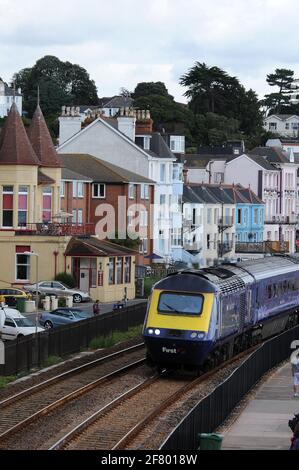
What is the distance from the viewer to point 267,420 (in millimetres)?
30875

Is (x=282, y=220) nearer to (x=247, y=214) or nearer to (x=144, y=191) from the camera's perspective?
(x=247, y=214)

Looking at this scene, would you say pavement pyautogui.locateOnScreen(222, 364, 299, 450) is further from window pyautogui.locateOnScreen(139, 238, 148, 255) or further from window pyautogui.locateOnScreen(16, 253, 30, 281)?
window pyautogui.locateOnScreen(139, 238, 148, 255)

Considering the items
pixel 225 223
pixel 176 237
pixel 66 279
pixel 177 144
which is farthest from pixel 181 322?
pixel 225 223

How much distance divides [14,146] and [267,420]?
4366cm

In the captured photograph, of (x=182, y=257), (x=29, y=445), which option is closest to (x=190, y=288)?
(x=29, y=445)

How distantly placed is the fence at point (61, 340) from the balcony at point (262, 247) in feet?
168

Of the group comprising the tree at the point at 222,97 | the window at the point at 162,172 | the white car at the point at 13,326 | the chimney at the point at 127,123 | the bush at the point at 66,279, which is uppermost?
the tree at the point at 222,97

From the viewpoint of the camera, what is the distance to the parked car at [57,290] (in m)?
67.5

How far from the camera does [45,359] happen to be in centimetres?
4369

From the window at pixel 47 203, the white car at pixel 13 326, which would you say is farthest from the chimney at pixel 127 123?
the white car at pixel 13 326

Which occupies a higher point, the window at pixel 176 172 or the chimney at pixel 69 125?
the chimney at pixel 69 125

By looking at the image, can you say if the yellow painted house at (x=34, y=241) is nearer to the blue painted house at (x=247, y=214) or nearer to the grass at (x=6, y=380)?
the grass at (x=6, y=380)

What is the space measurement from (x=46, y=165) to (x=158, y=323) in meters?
38.7
